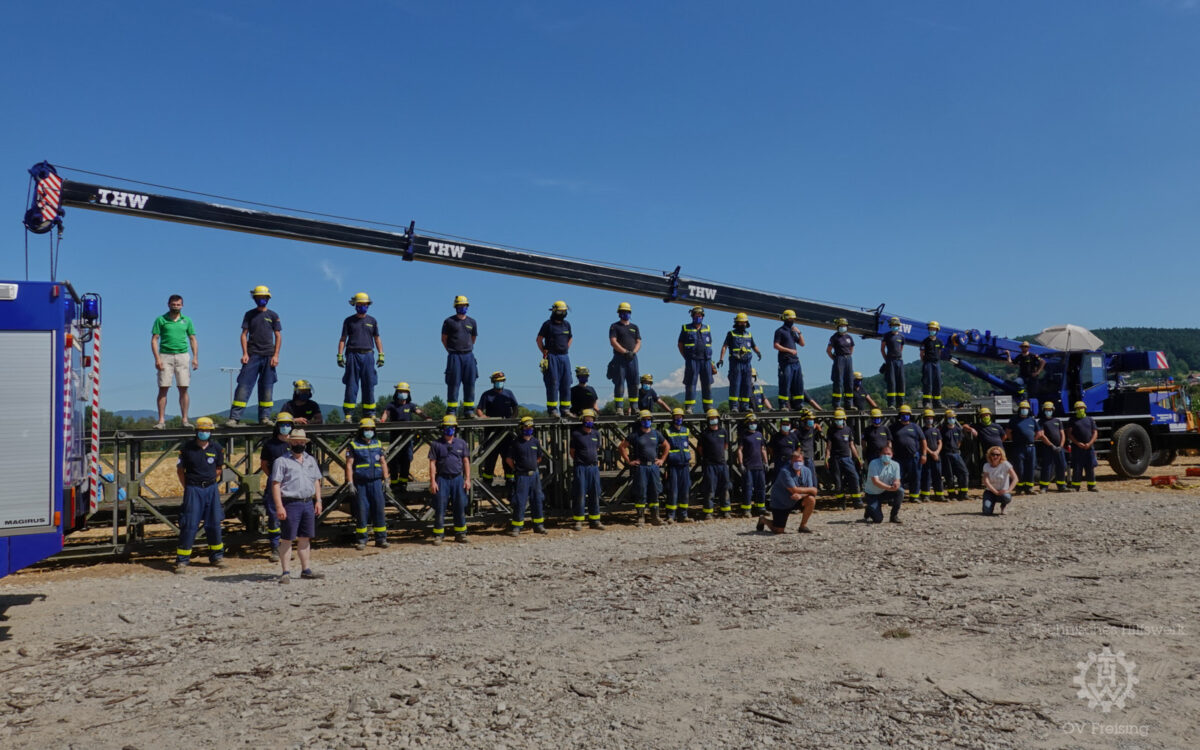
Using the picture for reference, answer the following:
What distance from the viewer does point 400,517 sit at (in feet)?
44.7

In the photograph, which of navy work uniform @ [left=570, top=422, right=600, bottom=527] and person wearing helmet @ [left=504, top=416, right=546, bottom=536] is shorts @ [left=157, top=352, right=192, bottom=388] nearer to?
person wearing helmet @ [left=504, top=416, right=546, bottom=536]

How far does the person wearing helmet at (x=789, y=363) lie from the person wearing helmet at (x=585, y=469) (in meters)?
4.72

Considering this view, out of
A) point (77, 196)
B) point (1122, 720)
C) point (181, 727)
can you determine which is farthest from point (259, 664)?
point (77, 196)

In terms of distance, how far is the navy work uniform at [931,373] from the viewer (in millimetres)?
18984

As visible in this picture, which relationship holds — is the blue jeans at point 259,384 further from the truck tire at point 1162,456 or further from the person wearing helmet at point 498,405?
the truck tire at point 1162,456

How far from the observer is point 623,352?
15.3m

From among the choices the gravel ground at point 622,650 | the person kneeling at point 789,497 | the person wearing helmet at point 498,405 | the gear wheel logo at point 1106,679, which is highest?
the person wearing helmet at point 498,405

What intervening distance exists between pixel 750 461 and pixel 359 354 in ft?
24.3

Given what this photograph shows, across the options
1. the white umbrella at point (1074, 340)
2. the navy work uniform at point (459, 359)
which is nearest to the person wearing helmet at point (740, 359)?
the navy work uniform at point (459, 359)

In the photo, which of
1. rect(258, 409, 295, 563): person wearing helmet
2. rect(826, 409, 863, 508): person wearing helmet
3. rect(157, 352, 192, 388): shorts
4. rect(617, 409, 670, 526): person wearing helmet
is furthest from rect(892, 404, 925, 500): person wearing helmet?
rect(157, 352, 192, 388): shorts

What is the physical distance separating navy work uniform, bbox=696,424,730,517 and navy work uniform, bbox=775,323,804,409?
2152mm

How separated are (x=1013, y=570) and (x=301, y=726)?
8.05 meters

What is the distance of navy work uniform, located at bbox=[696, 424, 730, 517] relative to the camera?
1545cm

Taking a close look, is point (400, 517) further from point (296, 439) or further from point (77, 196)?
point (77, 196)
